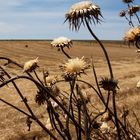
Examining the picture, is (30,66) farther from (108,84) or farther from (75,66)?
(108,84)

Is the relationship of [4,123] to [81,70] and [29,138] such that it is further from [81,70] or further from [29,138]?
[81,70]

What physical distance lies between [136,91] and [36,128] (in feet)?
25.9

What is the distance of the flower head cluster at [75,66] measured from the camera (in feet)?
17.3

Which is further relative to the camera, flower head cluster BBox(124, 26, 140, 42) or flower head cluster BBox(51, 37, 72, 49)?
flower head cluster BBox(51, 37, 72, 49)

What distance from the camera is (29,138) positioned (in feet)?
45.9

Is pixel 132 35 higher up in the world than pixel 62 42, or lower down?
higher up

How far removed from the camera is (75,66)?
17.5ft

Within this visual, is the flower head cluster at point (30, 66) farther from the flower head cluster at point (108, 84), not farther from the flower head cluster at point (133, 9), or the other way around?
the flower head cluster at point (133, 9)

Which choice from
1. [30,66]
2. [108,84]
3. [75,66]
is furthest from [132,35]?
[30,66]

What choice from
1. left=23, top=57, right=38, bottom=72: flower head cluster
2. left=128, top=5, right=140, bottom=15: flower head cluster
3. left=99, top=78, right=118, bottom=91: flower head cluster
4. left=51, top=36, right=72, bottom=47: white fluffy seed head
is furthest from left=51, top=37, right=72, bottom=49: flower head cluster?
left=128, top=5, right=140, bottom=15: flower head cluster

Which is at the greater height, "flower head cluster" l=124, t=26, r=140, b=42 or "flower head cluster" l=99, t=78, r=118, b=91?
"flower head cluster" l=124, t=26, r=140, b=42

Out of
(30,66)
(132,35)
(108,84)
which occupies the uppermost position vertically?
(132,35)

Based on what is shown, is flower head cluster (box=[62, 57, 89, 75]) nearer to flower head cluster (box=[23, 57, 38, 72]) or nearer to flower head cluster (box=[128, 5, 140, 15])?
flower head cluster (box=[23, 57, 38, 72])

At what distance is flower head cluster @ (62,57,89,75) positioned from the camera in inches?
207
